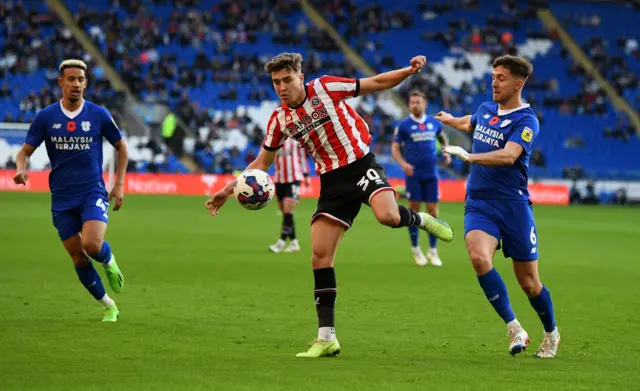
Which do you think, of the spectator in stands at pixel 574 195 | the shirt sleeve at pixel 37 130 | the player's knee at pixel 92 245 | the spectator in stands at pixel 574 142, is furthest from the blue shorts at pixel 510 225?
the spectator in stands at pixel 574 142

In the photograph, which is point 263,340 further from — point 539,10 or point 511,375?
point 539,10

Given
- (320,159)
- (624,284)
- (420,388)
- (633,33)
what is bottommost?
(624,284)

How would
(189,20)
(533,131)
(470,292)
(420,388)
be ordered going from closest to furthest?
(420,388), (533,131), (470,292), (189,20)

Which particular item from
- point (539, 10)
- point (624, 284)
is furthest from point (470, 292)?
point (539, 10)

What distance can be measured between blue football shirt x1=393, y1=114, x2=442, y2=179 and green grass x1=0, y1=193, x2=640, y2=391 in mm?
1630

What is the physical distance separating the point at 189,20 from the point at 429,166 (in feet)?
112

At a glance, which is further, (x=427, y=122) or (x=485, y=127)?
(x=427, y=122)

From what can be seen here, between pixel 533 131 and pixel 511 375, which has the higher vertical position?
pixel 533 131

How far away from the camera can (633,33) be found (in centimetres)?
5353

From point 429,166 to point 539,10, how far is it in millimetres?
39944

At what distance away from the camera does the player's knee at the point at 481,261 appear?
7875 mm

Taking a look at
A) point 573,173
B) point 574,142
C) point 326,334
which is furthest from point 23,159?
point 574,142

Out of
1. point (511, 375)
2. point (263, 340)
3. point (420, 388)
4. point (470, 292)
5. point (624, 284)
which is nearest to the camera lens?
point (420, 388)

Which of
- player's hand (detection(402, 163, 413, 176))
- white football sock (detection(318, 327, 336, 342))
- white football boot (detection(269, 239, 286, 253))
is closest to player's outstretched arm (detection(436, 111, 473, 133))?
white football sock (detection(318, 327, 336, 342))
